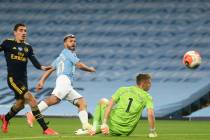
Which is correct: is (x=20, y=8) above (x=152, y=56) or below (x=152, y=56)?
Answer: above

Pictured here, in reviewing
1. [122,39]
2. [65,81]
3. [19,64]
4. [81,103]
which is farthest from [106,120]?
[122,39]

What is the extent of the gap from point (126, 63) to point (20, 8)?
436 centimetres

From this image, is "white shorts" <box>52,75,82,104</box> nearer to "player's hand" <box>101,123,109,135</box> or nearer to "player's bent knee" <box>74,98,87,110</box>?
"player's bent knee" <box>74,98,87,110</box>

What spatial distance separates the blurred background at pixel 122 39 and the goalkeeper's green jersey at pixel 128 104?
1266cm

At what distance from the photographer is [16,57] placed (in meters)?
12.7

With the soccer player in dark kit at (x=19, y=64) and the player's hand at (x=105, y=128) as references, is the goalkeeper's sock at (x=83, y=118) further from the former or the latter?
the player's hand at (x=105, y=128)

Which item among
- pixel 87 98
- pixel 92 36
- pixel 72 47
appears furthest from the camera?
pixel 92 36

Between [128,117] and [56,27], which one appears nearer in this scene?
[128,117]

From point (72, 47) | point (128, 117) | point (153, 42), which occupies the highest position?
point (153, 42)

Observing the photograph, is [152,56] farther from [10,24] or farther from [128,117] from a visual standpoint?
[128,117]

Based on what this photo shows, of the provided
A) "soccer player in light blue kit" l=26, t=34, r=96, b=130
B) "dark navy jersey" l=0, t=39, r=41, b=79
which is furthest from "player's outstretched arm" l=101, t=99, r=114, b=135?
"dark navy jersey" l=0, t=39, r=41, b=79

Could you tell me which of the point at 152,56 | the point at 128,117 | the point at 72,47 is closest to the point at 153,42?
the point at 152,56

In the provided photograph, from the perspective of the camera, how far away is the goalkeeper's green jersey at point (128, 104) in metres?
11.1

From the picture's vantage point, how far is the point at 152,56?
998 inches
